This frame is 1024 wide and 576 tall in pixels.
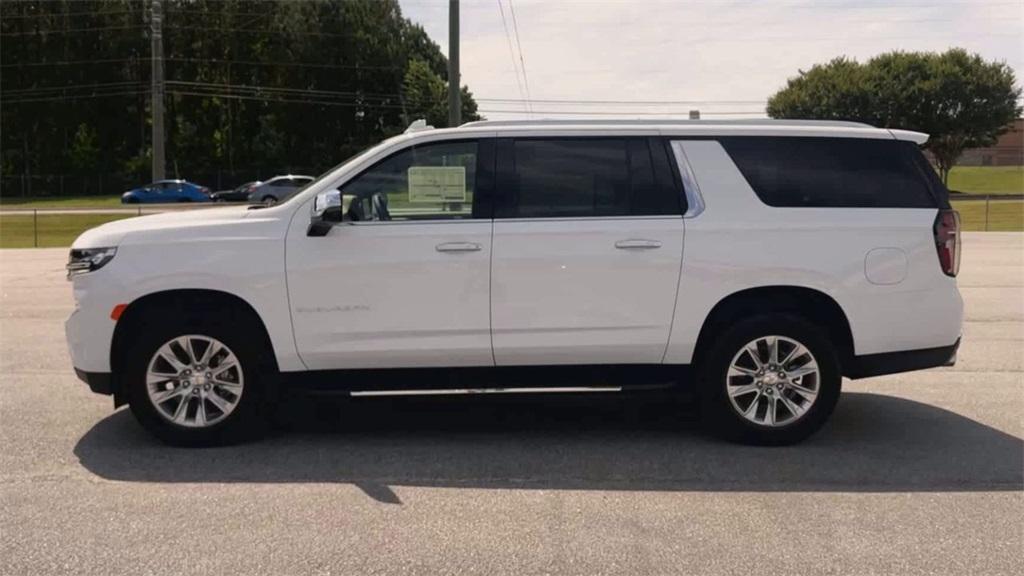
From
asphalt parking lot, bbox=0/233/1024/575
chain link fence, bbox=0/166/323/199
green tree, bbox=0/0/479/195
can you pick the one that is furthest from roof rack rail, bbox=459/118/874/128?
chain link fence, bbox=0/166/323/199

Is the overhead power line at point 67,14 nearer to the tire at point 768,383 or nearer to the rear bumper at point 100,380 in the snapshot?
the rear bumper at point 100,380

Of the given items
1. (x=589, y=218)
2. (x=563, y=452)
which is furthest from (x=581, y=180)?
(x=563, y=452)

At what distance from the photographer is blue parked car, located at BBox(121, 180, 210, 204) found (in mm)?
47406

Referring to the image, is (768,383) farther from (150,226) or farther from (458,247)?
(150,226)

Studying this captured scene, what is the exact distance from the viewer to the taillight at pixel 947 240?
617 centimetres

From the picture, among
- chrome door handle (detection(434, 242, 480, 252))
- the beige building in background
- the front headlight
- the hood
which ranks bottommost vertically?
the front headlight

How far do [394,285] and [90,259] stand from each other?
1.85m

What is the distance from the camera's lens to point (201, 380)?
609 cm

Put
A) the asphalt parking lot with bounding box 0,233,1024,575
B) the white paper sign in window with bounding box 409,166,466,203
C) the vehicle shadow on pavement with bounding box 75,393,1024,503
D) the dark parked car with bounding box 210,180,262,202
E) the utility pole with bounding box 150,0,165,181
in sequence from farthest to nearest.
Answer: the dark parked car with bounding box 210,180,262,202 → the utility pole with bounding box 150,0,165,181 → the white paper sign in window with bounding box 409,166,466,203 → the vehicle shadow on pavement with bounding box 75,393,1024,503 → the asphalt parking lot with bounding box 0,233,1024,575

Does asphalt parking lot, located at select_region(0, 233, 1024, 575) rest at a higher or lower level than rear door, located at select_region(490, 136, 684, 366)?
lower

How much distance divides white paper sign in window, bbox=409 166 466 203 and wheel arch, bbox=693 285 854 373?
1.74 meters

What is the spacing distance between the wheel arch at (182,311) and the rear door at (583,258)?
147 centimetres

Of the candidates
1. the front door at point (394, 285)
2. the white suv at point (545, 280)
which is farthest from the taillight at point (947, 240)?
the front door at point (394, 285)

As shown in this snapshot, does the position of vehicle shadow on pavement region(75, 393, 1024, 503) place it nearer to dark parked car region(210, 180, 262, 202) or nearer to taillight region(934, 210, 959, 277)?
taillight region(934, 210, 959, 277)
